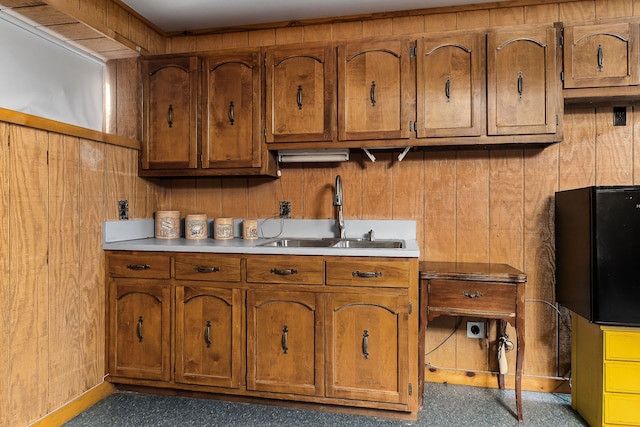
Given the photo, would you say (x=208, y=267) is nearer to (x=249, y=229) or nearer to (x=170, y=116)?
(x=249, y=229)

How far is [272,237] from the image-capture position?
2.70 metres

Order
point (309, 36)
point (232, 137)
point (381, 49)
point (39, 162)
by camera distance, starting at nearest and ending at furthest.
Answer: point (39, 162) → point (381, 49) → point (232, 137) → point (309, 36)

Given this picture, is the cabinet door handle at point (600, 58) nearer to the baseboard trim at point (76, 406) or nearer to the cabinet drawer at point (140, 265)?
the cabinet drawer at point (140, 265)

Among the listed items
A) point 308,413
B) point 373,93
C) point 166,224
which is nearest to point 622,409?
point 308,413

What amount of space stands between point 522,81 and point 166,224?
2260 mm

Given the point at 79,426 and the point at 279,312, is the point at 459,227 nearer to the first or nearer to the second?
the point at 279,312

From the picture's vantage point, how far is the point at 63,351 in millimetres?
2051

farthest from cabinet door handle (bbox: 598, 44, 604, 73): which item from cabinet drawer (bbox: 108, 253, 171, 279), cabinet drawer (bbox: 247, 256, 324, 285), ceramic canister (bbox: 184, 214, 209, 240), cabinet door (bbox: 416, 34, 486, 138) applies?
cabinet drawer (bbox: 108, 253, 171, 279)

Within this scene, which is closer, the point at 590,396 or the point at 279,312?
the point at 590,396

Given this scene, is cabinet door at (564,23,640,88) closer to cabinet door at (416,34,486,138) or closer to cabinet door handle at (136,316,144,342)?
cabinet door at (416,34,486,138)

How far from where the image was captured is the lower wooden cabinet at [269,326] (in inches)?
79.7

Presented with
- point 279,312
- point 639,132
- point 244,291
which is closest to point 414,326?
point 279,312

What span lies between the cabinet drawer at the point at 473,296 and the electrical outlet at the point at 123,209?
1855 mm

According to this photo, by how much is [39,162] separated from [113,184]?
1.67 feet
